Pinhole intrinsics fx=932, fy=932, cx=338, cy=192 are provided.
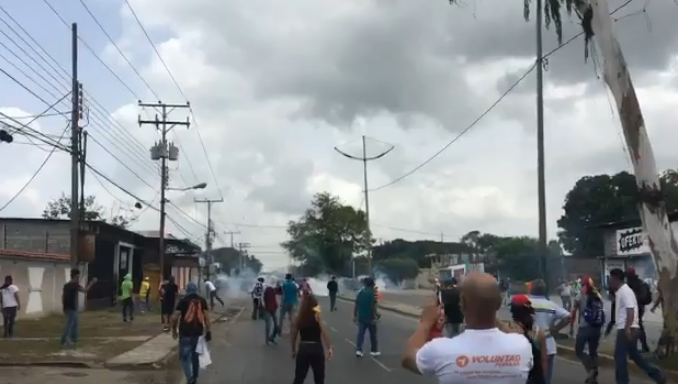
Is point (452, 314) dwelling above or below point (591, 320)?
above

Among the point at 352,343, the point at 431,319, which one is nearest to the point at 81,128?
the point at 352,343

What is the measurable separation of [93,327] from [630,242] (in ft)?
61.8

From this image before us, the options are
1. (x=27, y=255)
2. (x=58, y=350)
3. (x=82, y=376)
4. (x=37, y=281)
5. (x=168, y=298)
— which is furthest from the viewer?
(x=37, y=281)

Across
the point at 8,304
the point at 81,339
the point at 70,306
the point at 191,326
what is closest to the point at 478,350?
the point at 191,326

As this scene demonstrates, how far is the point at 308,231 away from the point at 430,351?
122215 millimetres

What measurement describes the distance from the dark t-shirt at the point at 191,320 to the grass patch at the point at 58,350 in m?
5.26

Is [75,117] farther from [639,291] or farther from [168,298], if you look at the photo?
[639,291]

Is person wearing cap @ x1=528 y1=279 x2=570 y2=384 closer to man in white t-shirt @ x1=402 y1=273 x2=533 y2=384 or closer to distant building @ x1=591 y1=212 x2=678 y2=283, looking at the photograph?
man in white t-shirt @ x1=402 y1=273 x2=533 y2=384

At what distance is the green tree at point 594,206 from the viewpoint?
257ft

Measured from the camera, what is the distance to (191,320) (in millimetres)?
13773

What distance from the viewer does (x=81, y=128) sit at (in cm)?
3092

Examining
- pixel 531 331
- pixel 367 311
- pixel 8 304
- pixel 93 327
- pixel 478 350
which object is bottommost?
pixel 93 327

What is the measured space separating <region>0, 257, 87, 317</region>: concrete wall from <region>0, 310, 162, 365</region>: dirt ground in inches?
28.2

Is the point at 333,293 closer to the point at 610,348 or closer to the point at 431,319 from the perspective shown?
the point at 610,348
